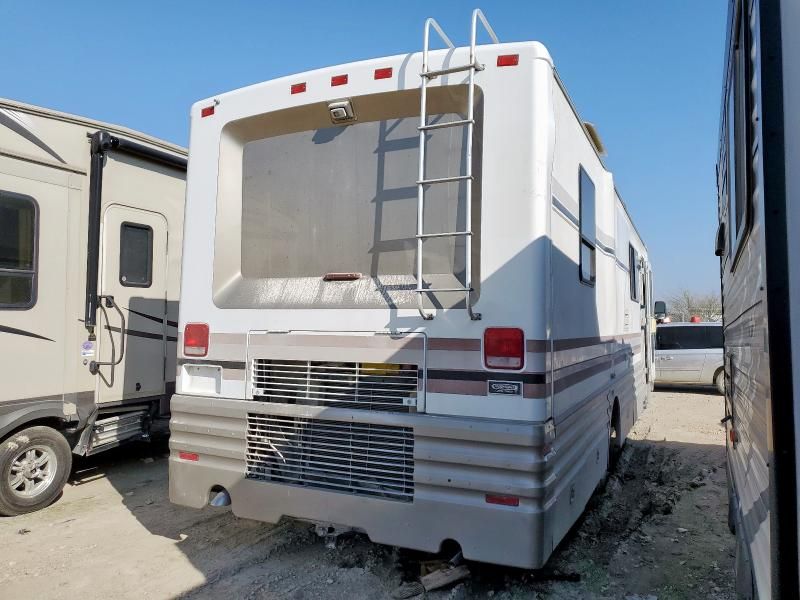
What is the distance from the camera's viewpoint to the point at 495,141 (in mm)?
3188

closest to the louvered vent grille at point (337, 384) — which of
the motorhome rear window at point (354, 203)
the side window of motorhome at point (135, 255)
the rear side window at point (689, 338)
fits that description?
the motorhome rear window at point (354, 203)

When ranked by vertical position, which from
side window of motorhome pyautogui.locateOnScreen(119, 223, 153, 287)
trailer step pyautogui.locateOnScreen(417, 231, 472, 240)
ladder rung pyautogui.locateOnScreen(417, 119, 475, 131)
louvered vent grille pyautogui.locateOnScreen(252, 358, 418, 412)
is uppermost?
ladder rung pyautogui.locateOnScreen(417, 119, 475, 131)

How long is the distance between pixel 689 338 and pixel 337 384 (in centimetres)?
1345

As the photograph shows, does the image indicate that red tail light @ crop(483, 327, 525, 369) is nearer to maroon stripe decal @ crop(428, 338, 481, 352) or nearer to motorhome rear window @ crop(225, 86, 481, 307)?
maroon stripe decal @ crop(428, 338, 481, 352)

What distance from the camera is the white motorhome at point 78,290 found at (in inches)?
191

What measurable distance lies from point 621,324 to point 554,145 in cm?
345

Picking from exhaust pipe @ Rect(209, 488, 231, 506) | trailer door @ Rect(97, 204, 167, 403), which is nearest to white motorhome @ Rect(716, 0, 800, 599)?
exhaust pipe @ Rect(209, 488, 231, 506)

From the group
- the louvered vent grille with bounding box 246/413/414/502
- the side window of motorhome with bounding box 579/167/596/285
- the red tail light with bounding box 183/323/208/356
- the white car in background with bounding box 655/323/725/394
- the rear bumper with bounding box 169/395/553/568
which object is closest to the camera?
the rear bumper with bounding box 169/395/553/568

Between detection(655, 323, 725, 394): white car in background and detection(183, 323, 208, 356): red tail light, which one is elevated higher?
detection(183, 323, 208, 356): red tail light

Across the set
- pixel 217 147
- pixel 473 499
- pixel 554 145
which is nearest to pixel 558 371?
pixel 473 499

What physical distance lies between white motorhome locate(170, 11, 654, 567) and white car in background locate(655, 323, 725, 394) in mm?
11440

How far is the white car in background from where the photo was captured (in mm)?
14164

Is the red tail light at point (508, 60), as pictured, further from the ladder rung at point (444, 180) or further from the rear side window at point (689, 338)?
the rear side window at point (689, 338)

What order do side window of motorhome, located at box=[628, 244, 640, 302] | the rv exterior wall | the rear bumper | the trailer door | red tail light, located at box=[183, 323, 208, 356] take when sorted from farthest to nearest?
side window of motorhome, located at box=[628, 244, 640, 302] < the trailer door < the rv exterior wall < red tail light, located at box=[183, 323, 208, 356] < the rear bumper
